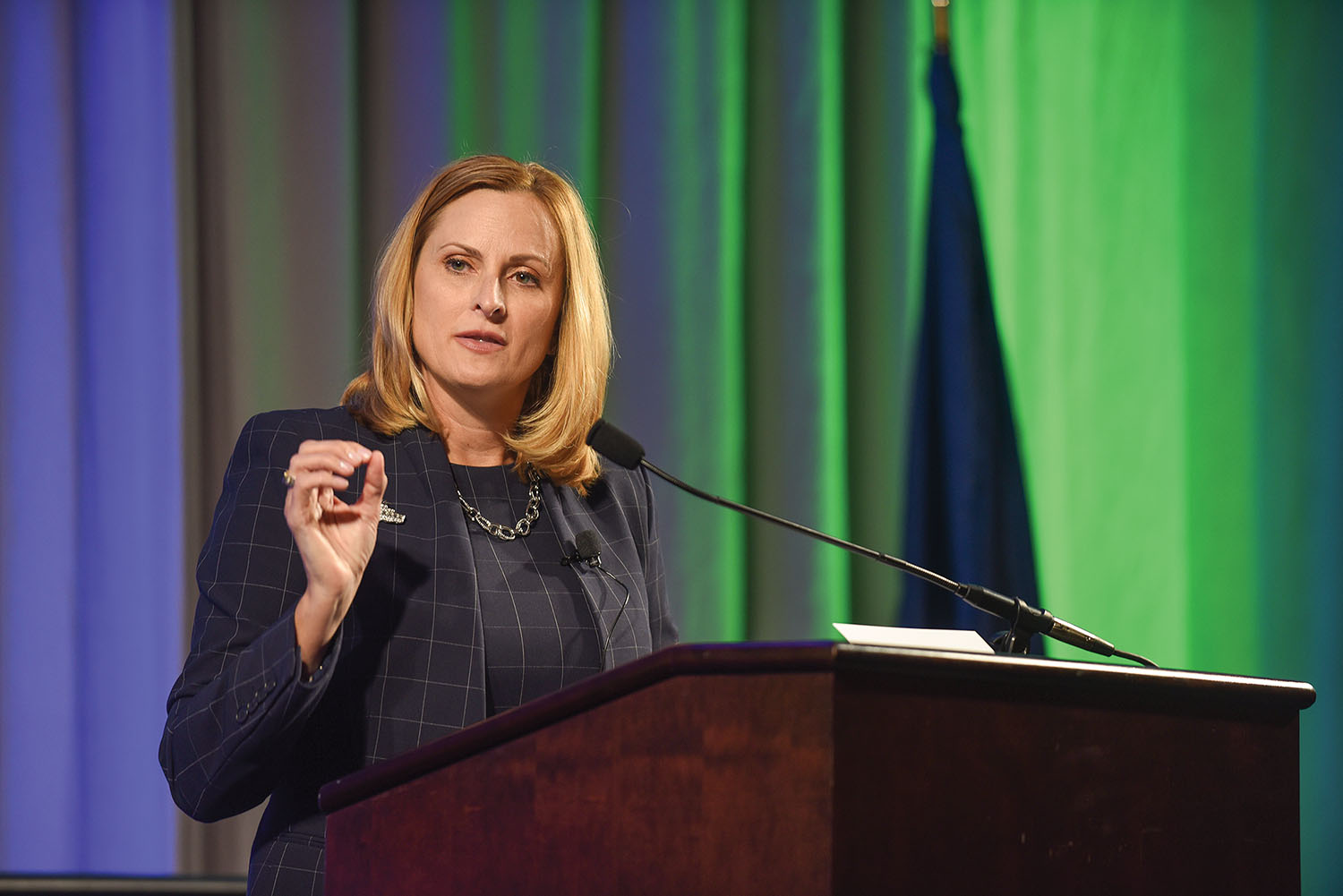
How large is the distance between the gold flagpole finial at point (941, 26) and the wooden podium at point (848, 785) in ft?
7.14

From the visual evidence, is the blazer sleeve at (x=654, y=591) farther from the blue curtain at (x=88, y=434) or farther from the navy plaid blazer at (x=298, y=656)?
the blue curtain at (x=88, y=434)

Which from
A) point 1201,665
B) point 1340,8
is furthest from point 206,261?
point 1340,8

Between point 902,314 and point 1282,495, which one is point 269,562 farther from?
point 1282,495

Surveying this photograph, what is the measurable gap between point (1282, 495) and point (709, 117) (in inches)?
64.5

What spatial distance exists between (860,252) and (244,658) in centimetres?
194

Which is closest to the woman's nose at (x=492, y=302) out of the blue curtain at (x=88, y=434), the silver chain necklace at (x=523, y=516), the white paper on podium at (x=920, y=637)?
the silver chain necklace at (x=523, y=516)

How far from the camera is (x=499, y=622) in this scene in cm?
151

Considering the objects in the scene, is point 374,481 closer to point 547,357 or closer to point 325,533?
point 325,533

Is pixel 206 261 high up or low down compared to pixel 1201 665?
up

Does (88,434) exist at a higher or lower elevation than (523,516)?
higher

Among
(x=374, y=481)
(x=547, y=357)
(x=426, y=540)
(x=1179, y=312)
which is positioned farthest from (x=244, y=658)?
(x=1179, y=312)

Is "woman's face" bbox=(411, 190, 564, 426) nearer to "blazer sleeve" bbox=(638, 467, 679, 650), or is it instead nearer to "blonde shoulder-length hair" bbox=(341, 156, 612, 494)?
"blonde shoulder-length hair" bbox=(341, 156, 612, 494)

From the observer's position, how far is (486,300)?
167 cm

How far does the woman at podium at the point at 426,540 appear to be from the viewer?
1186 millimetres
